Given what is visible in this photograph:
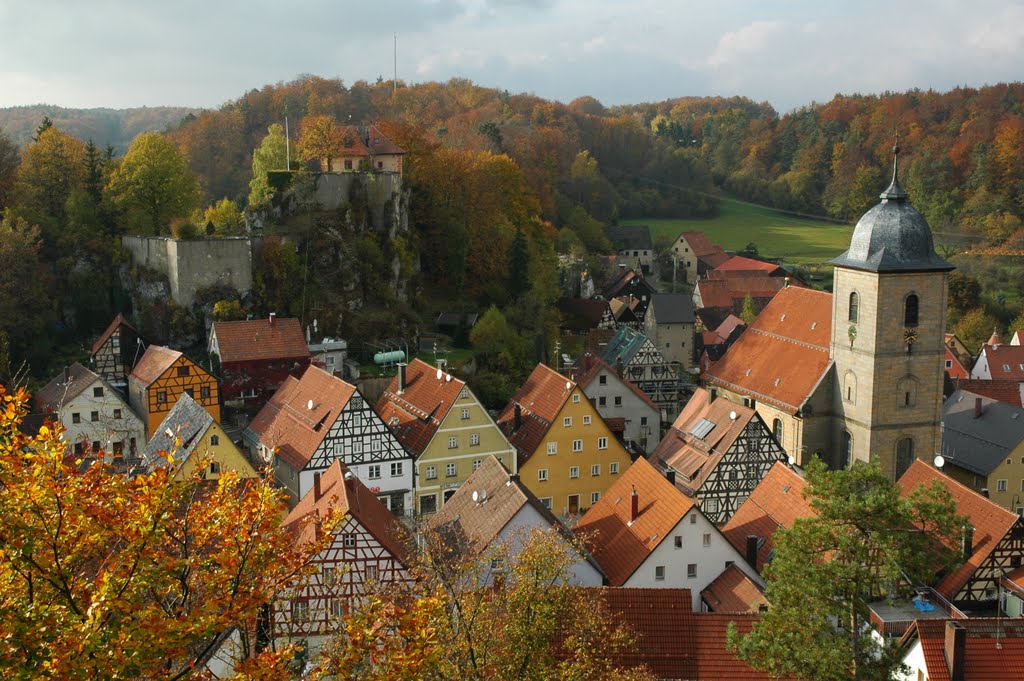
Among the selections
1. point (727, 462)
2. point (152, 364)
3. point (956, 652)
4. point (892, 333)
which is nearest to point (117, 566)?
point (956, 652)

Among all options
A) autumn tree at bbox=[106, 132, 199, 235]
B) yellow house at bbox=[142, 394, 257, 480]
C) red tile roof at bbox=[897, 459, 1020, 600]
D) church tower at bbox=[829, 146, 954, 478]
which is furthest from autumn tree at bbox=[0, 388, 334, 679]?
autumn tree at bbox=[106, 132, 199, 235]

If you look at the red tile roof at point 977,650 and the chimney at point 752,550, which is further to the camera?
the chimney at point 752,550

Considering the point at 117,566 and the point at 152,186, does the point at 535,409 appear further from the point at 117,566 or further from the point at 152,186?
the point at 117,566

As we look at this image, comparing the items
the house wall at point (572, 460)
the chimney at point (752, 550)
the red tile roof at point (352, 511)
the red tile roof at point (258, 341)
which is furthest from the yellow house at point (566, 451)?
the red tile roof at point (258, 341)

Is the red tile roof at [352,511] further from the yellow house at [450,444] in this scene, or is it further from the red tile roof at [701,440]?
the red tile roof at [701,440]

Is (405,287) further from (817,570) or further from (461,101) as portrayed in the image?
(461,101)

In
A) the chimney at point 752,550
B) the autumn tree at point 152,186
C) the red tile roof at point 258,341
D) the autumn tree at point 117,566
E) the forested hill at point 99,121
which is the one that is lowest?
the chimney at point 752,550

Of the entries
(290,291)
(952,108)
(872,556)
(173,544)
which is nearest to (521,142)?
(290,291)

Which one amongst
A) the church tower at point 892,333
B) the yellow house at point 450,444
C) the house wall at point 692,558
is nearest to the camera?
the house wall at point 692,558
